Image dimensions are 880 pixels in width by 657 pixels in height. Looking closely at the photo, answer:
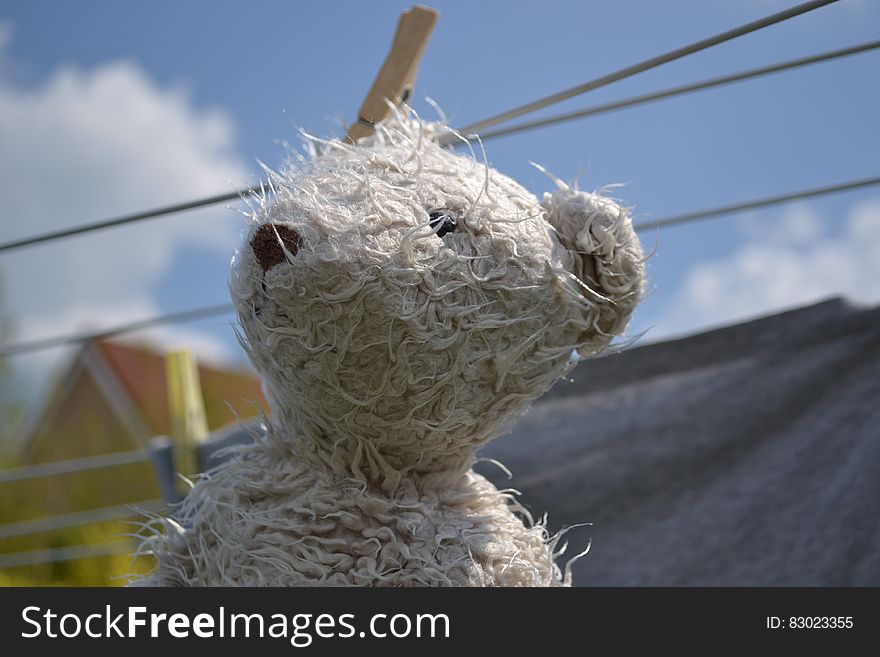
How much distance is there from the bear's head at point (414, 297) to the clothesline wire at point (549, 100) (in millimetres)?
81

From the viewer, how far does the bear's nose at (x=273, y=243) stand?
0.49 meters

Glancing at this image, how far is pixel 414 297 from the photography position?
1.63ft

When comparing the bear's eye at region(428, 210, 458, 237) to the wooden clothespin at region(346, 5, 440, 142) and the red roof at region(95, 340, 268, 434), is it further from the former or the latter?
the red roof at region(95, 340, 268, 434)

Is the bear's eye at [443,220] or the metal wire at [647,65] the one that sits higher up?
the metal wire at [647,65]

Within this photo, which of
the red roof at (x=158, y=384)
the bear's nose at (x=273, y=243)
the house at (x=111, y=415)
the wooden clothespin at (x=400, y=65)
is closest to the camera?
the bear's nose at (x=273, y=243)

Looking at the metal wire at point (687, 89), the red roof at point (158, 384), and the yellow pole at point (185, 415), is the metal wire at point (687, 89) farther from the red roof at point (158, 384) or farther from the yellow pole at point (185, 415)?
the red roof at point (158, 384)

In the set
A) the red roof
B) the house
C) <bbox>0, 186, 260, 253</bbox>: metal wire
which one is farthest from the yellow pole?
the red roof

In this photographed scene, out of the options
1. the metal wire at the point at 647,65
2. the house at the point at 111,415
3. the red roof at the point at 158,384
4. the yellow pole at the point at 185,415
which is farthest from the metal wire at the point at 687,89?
the red roof at the point at 158,384

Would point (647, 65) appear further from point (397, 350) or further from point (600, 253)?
point (397, 350)

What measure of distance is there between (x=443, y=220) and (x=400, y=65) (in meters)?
0.20

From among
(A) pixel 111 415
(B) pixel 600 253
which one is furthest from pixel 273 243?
(A) pixel 111 415

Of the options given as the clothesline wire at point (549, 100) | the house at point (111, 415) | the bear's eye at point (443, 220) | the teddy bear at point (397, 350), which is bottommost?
the teddy bear at point (397, 350)
